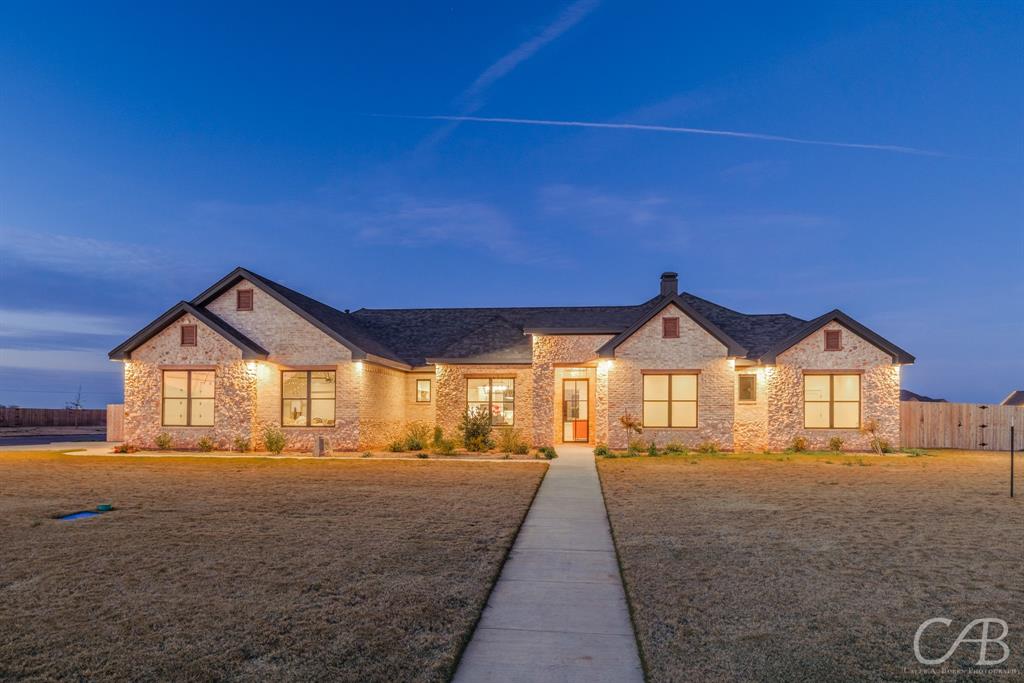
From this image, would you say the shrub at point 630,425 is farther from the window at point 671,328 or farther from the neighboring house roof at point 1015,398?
the neighboring house roof at point 1015,398

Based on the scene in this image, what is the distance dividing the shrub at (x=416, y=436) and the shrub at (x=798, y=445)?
41.6 ft

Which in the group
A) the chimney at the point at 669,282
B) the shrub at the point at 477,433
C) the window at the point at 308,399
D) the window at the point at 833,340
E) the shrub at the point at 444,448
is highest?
the chimney at the point at 669,282

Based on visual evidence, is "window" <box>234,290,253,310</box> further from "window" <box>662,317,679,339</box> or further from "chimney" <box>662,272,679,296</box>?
"chimney" <box>662,272,679,296</box>

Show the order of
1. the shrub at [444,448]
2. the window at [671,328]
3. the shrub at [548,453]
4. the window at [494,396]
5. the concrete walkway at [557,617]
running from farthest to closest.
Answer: the window at [494,396] → the window at [671,328] → the shrub at [444,448] → the shrub at [548,453] → the concrete walkway at [557,617]

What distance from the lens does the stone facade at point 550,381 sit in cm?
2097

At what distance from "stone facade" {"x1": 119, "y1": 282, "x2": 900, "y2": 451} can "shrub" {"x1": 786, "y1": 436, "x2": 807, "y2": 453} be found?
0.18 metres

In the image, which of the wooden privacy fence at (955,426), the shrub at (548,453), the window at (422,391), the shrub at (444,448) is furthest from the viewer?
the window at (422,391)

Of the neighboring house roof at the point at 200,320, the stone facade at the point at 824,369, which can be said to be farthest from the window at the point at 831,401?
the neighboring house roof at the point at 200,320

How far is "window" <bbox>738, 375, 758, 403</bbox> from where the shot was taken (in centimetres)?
2198

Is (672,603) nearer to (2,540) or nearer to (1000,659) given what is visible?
(1000,659)

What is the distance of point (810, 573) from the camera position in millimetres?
6566

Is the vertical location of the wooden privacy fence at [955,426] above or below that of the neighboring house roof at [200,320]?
below

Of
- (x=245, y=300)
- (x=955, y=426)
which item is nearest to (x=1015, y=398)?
(x=955, y=426)

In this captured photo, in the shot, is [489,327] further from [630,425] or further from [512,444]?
[630,425]
